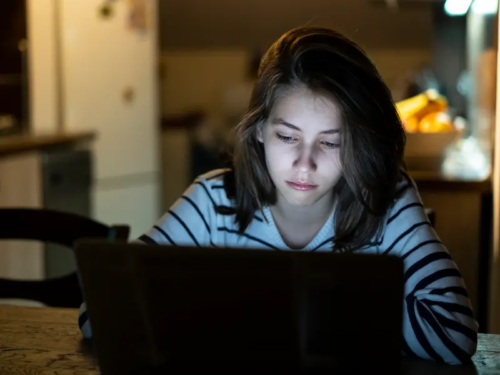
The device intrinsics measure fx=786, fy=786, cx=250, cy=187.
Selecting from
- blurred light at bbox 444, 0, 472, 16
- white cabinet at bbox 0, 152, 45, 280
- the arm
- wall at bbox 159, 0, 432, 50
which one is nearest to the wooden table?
the arm

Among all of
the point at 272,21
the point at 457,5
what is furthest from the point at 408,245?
the point at 272,21

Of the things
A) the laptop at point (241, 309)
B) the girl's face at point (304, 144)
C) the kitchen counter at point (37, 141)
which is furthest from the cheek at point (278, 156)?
the kitchen counter at point (37, 141)

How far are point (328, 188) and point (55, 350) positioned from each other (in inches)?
18.2

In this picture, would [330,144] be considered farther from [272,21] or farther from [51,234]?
[272,21]

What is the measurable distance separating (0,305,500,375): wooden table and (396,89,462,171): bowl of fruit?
1336 mm

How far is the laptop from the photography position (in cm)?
69

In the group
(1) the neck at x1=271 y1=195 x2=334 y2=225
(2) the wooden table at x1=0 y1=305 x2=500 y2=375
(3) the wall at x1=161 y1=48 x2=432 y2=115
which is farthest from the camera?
(3) the wall at x1=161 y1=48 x2=432 y2=115

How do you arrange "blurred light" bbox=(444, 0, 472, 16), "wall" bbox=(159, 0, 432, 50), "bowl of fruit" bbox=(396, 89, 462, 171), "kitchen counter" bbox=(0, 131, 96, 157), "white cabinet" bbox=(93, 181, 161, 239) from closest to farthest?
"blurred light" bbox=(444, 0, 472, 16) < "bowl of fruit" bbox=(396, 89, 462, 171) < "kitchen counter" bbox=(0, 131, 96, 157) < "white cabinet" bbox=(93, 181, 161, 239) < "wall" bbox=(159, 0, 432, 50)

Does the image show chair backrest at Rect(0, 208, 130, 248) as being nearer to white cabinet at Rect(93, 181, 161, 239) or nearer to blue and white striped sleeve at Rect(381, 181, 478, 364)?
blue and white striped sleeve at Rect(381, 181, 478, 364)

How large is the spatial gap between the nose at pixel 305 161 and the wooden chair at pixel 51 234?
0.37 metres

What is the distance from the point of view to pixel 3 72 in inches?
137

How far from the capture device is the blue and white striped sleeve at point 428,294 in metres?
1.01

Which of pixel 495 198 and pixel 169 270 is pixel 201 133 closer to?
pixel 495 198

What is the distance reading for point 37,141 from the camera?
9.96 feet
